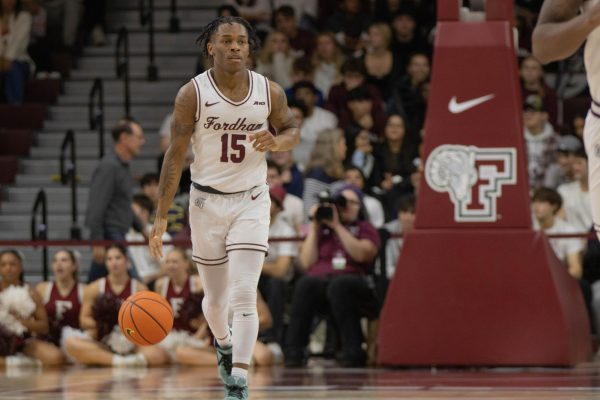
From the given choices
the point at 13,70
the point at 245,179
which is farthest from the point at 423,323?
the point at 13,70

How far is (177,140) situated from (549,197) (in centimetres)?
527

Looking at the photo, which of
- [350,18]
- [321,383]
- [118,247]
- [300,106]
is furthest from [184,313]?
[350,18]

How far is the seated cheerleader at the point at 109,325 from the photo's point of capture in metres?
12.2

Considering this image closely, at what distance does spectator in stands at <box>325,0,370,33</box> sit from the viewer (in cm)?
1669

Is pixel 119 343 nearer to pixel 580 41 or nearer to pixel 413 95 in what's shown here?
pixel 413 95

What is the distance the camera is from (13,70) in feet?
56.2

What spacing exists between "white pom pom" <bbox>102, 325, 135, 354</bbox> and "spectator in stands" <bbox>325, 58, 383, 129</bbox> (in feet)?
12.7

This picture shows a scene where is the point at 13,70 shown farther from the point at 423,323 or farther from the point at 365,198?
the point at 423,323

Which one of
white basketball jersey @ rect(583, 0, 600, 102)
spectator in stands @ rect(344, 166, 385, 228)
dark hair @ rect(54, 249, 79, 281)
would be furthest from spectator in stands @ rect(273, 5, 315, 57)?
white basketball jersey @ rect(583, 0, 600, 102)

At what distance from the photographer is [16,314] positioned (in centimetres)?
1242

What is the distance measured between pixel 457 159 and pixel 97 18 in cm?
933

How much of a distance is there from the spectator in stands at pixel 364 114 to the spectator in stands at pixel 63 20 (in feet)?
16.8

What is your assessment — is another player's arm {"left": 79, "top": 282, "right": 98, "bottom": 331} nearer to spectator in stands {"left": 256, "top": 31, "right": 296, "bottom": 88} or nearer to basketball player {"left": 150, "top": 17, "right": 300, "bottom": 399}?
spectator in stands {"left": 256, "top": 31, "right": 296, "bottom": 88}

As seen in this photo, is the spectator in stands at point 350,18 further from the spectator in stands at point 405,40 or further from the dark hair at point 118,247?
the dark hair at point 118,247
